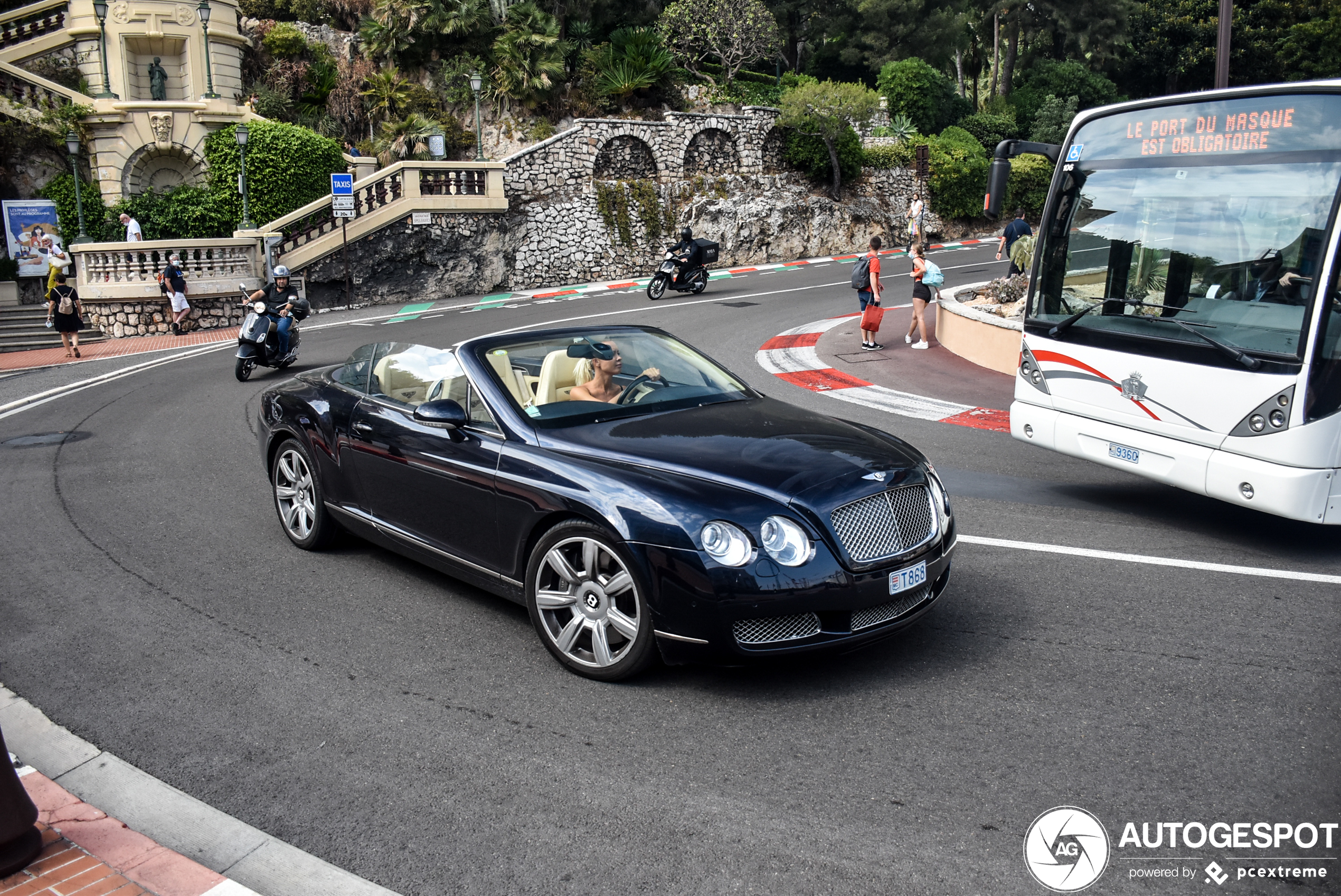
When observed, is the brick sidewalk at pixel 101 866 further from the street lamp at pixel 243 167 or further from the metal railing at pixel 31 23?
the metal railing at pixel 31 23

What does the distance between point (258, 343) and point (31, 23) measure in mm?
26191

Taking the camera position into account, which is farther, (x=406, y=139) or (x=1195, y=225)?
(x=406, y=139)

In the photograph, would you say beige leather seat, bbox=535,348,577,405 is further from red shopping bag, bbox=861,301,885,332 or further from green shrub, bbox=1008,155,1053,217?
green shrub, bbox=1008,155,1053,217

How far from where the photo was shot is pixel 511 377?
5613 mm

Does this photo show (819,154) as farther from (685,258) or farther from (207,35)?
(207,35)

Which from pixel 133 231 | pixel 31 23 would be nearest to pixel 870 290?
pixel 133 231

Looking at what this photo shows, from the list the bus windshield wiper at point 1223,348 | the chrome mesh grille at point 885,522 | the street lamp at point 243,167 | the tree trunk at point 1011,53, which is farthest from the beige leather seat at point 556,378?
the tree trunk at point 1011,53

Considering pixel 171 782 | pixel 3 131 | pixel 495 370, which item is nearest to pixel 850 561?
pixel 495 370

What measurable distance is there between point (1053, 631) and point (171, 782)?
4.09 metres

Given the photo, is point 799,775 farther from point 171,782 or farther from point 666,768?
point 171,782

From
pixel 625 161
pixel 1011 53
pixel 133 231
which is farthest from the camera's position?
pixel 1011 53

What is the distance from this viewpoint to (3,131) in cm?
2944

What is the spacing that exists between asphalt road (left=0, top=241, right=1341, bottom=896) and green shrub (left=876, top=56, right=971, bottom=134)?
125ft

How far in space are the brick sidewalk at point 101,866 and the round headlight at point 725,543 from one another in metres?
2.10
